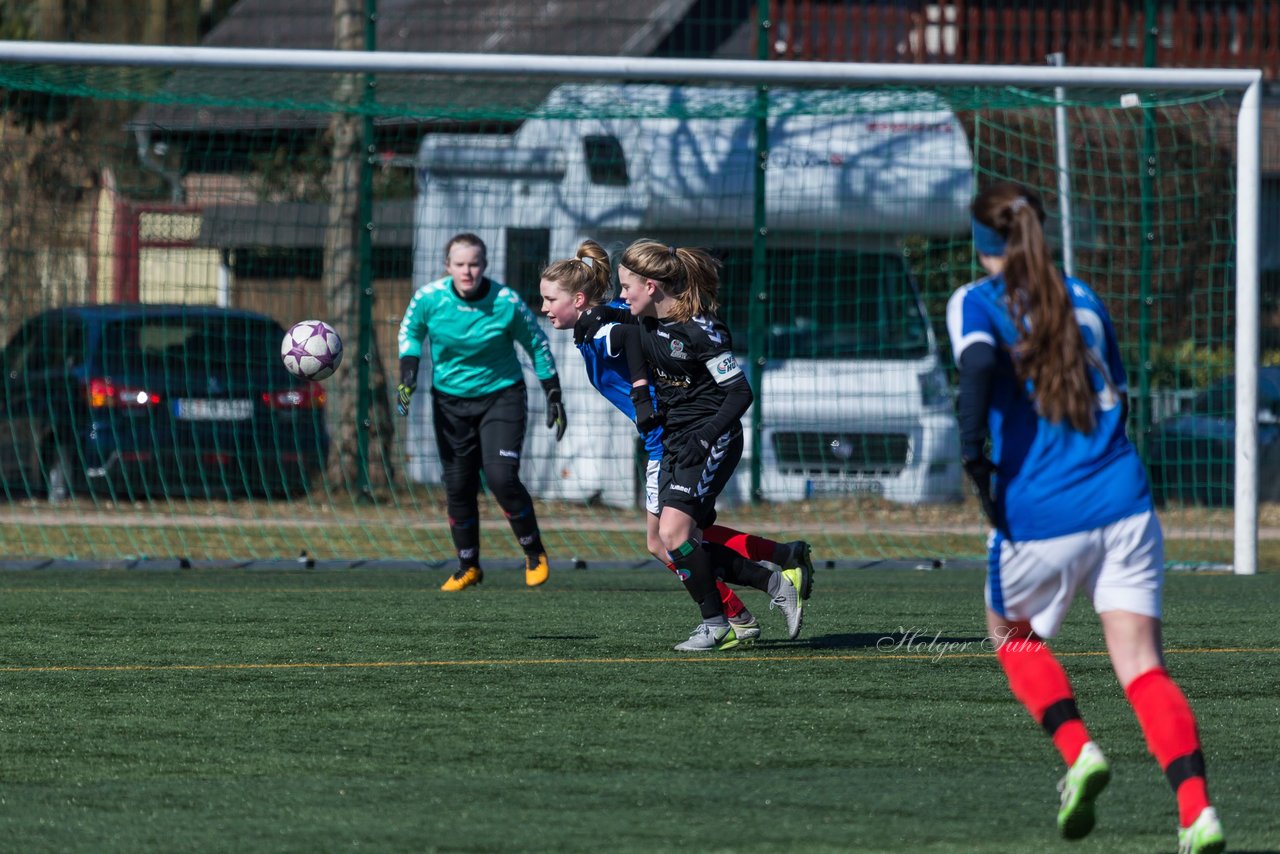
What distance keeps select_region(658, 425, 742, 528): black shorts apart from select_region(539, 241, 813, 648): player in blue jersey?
12 centimetres

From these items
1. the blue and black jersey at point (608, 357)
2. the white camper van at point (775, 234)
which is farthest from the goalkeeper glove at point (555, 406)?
the white camper van at point (775, 234)

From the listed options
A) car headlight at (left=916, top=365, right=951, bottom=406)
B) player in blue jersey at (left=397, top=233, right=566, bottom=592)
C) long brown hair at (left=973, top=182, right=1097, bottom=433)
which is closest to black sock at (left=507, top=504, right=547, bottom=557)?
player in blue jersey at (left=397, top=233, right=566, bottom=592)

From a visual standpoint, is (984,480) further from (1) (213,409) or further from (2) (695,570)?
(1) (213,409)

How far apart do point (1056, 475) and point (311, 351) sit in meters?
4.81

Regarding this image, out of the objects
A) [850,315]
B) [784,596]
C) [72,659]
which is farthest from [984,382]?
[850,315]

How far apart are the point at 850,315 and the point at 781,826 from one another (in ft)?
33.9

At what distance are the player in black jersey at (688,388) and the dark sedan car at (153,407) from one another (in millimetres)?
6567

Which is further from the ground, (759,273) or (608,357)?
(759,273)

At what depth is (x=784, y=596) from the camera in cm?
733

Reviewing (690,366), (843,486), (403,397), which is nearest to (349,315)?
(843,486)

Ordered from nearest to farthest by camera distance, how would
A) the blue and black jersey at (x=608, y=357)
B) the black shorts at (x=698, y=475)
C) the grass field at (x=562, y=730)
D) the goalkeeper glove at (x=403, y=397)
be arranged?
the grass field at (x=562, y=730) < the black shorts at (x=698, y=475) < the blue and black jersey at (x=608, y=357) < the goalkeeper glove at (x=403, y=397)

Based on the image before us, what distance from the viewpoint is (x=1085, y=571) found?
418cm

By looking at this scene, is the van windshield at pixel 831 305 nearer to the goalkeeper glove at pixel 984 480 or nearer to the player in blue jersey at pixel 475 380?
the player in blue jersey at pixel 475 380

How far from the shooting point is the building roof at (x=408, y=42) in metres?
12.8
